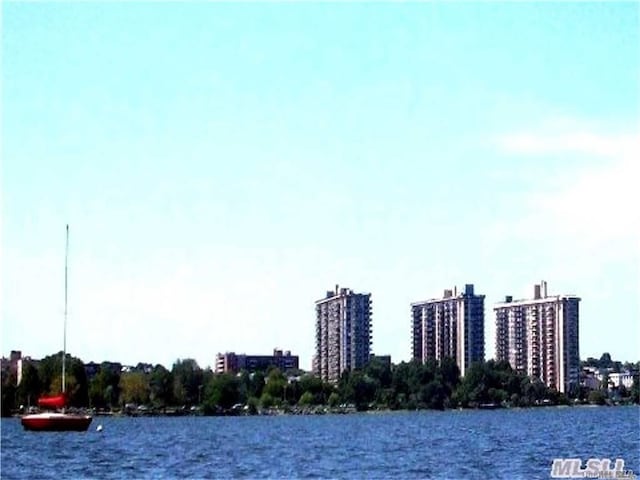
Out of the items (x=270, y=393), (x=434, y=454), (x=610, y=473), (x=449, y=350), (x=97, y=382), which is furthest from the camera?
(x=449, y=350)

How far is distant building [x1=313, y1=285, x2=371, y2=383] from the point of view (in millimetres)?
131000

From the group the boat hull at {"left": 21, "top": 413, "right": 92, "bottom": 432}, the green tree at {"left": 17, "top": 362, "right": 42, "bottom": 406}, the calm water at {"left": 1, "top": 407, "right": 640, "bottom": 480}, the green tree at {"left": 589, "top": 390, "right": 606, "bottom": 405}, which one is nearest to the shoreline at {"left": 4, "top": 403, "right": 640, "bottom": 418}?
the green tree at {"left": 17, "top": 362, "right": 42, "bottom": 406}

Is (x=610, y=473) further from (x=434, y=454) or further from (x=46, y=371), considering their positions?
(x=46, y=371)

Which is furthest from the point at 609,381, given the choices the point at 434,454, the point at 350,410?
the point at 434,454

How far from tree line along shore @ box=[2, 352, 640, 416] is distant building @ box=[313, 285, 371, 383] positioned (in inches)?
302

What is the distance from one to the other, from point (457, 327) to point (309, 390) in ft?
85.7

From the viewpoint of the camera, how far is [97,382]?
94688 mm

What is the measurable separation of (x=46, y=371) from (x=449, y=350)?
58085 millimetres

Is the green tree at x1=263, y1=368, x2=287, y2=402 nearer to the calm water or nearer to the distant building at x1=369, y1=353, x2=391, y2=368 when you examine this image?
the distant building at x1=369, y1=353, x2=391, y2=368

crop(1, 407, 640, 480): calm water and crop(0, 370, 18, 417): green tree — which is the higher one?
crop(0, 370, 18, 417): green tree

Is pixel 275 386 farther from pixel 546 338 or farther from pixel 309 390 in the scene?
pixel 546 338

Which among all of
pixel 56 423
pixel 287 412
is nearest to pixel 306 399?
pixel 287 412

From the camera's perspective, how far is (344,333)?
13138cm

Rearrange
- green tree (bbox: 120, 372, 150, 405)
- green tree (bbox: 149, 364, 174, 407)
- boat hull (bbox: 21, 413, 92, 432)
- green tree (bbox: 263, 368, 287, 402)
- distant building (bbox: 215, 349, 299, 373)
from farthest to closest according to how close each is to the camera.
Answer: distant building (bbox: 215, 349, 299, 373)
green tree (bbox: 263, 368, 287, 402)
green tree (bbox: 149, 364, 174, 407)
green tree (bbox: 120, 372, 150, 405)
boat hull (bbox: 21, 413, 92, 432)
